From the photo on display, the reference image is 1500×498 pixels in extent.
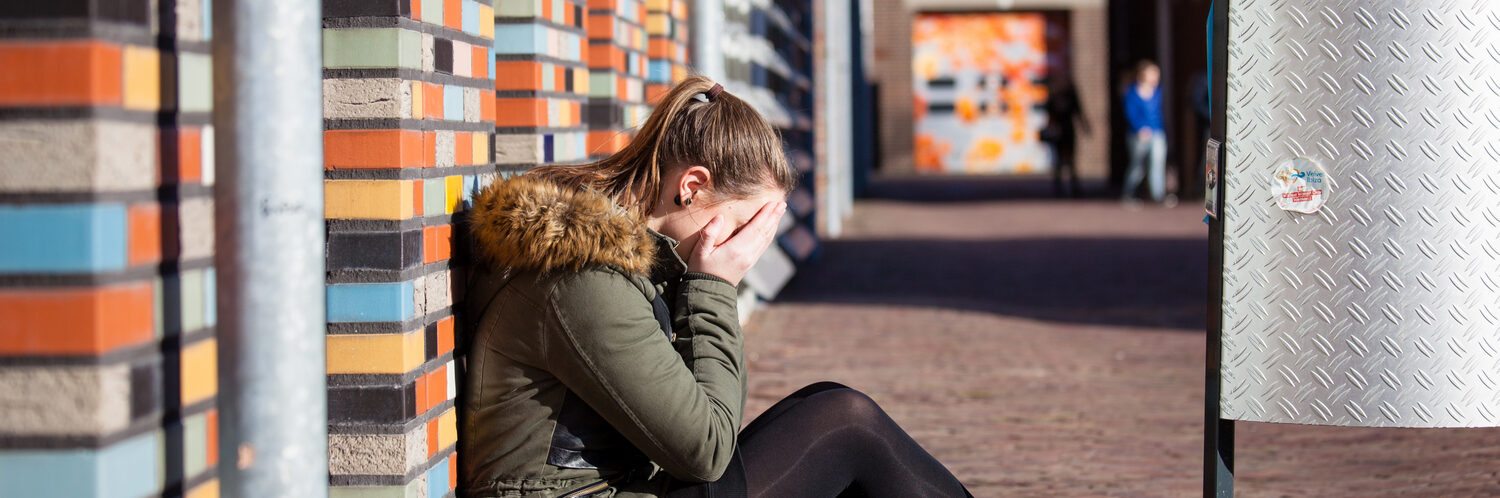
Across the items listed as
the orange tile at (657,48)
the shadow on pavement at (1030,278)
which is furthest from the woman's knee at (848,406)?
the shadow on pavement at (1030,278)

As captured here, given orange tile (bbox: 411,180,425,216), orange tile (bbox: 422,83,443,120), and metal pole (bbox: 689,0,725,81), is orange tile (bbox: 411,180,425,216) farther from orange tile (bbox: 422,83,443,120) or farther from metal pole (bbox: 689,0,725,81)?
metal pole (bbox: 689,0,725,81)

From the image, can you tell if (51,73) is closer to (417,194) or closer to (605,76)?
(417,194)

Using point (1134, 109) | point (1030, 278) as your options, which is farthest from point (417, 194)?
point (1134, 109)

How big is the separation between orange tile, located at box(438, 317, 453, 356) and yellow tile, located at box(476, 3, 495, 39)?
1.63 feet

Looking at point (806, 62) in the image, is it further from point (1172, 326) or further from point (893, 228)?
point (1172, 326)

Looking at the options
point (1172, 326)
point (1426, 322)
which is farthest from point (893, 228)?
point (1426, 322)

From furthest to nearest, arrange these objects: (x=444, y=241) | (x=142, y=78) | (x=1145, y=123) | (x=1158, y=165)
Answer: (x=1158, y=165)
(x=1145, y=123)
(x=444, y=241)
(x=142, y=78)

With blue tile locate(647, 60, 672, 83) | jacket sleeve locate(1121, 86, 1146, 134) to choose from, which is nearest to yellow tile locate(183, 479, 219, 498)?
blue tile locate(647, 60, 672, 83)

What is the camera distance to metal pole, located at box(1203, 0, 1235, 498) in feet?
9.05

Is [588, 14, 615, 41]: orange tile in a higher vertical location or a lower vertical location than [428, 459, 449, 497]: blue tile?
higher

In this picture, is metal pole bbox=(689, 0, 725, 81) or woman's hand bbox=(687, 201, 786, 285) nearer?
woman's hand bbox=(687, 201, 786, 285)

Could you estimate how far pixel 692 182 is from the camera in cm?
243

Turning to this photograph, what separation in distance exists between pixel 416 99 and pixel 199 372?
1.94 ft

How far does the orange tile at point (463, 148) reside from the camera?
7.87 feet
